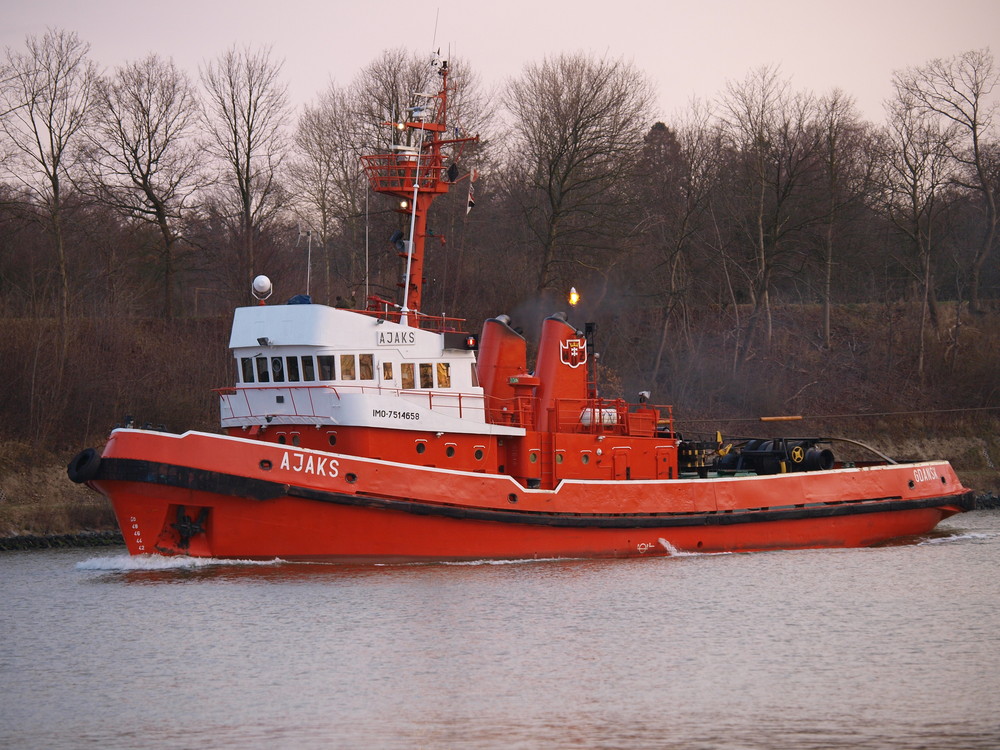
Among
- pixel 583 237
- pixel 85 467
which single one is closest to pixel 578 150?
pixel 583 237

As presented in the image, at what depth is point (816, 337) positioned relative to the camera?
3869 cm

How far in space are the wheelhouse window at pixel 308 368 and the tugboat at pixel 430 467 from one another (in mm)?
34

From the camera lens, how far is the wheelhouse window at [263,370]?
18.4 metres

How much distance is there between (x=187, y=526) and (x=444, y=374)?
4.69 m

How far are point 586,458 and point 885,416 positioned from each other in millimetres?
17926

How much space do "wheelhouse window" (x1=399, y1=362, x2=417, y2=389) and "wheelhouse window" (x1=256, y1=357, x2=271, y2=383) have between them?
2.08 metres

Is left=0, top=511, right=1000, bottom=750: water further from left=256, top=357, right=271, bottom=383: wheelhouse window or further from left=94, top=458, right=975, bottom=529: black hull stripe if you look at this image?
left=256, top=357, right=271, bottom=383: wheelhouse window

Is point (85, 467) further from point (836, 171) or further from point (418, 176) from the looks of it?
point (836, 171)

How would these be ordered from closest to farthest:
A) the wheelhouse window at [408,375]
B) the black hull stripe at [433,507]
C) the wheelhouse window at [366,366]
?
1. the black hull stripe at [433,507]
2. the wheelhouse window at [366,366]
3. the wheelhouse window at [408,375]

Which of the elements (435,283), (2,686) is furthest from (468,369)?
(435,283)

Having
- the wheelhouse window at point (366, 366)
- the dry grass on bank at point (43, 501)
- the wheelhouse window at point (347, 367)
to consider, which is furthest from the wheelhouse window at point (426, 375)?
the dry grass on bank at point (43, 501)

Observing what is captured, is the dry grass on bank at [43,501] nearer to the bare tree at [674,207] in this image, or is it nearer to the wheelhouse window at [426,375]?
the wheelhouse window at [426,375]

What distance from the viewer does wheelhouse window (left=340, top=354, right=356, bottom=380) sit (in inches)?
714

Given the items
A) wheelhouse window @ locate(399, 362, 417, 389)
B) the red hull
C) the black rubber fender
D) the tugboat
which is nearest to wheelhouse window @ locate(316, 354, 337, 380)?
the tugboat
